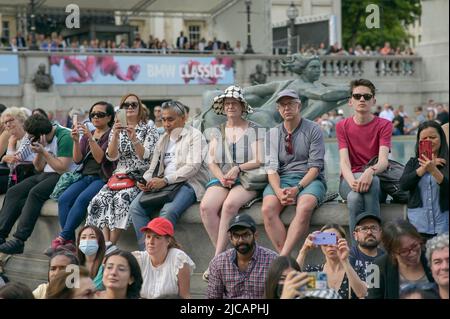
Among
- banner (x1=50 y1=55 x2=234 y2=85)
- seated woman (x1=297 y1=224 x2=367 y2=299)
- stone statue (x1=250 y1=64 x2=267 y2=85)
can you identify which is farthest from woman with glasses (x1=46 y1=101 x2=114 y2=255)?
stone statue (x1=250 y1=64 x2=267 y2=85)

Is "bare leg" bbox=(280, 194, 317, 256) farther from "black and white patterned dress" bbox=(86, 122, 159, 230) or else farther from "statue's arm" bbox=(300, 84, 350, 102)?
"statue's arm" bbox=(300, 84, 350, 102)

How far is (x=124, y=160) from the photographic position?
942 centimetres

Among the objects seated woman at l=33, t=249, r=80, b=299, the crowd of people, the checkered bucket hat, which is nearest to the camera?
the crowd of people

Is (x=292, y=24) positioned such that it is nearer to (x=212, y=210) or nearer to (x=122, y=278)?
(x=212, y=210)

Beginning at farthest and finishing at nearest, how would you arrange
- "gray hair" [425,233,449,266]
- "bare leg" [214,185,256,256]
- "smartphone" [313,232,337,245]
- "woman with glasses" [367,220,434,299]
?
"bare leg" [214,185,256,256] → "smartphone" [313,232,337,245] → "woman with glasses" [367,220,434,299] → "gray hair" [425,233,449,266]

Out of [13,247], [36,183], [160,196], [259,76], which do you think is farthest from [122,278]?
[259,76]

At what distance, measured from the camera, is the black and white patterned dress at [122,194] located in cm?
902

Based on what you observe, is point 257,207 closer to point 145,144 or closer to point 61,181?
point 145,144

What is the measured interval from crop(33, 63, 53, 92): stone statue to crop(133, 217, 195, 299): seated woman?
3171 centimetres

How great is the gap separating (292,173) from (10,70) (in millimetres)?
31365

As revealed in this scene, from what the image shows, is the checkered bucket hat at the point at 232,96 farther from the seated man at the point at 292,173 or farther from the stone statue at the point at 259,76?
the stone statue at the point at 259,76

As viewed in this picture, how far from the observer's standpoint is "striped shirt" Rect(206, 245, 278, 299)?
7.08m

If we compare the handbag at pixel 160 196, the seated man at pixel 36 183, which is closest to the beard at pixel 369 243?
the handbag at pixel 160 196
